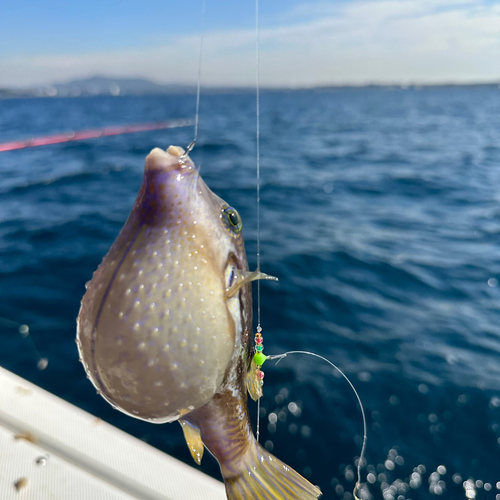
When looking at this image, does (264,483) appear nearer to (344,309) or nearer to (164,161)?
(164,161)

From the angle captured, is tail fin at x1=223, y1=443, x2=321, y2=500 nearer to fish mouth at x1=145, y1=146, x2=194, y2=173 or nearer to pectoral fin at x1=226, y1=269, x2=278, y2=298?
pectoral fin at x1=226, y1=269, x2=278, y2=298

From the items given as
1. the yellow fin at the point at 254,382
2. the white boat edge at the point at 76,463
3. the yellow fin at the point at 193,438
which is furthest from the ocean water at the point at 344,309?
the yellow fin at the point at 193,438

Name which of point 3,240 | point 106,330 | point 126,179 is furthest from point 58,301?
point 126,179

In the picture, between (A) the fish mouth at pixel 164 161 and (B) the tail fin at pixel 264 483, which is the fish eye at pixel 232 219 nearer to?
(A) the fish mouth at pixel 164 161

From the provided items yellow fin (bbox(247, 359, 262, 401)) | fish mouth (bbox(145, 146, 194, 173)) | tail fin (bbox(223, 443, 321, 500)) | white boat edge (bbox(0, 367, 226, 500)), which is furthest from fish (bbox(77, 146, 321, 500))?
white boat edge (bbox(0, 367, 226, 500))

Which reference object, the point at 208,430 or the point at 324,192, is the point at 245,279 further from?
the point at 324,192

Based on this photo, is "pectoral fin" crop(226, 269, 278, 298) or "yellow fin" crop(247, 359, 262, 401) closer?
"pectoral fin" crop(226, 269, 278, 298)
